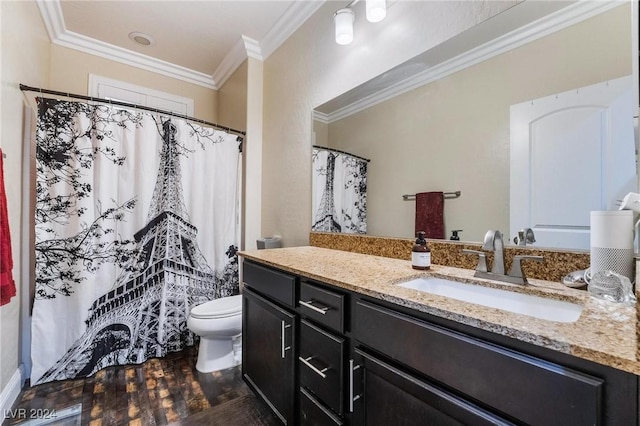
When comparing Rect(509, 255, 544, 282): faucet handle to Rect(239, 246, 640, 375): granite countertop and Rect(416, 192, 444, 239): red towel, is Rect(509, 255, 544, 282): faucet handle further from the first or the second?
Rect(416, 192, 444, 239): red towel

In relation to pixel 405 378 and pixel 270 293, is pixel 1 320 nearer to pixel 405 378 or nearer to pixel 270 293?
pixel 270 293

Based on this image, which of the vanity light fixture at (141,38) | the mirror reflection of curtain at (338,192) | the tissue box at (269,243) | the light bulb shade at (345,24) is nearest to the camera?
the light bulb shade at (345,24)

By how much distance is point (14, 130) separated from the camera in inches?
65.2

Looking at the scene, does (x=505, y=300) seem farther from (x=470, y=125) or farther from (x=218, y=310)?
(x=218, y=310)

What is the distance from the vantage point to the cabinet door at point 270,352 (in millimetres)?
1225

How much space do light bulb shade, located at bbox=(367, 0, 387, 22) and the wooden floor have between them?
6.55 ft

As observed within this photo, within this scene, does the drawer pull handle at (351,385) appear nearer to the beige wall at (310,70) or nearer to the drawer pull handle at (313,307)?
the drawer pull handle at (313,307)

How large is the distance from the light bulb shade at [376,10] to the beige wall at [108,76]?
2.29m

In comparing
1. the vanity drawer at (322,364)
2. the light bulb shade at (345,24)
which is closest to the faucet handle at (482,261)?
the vanity drawer at (322,364)

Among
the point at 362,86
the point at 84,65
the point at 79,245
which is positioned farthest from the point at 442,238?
the point at 84,65

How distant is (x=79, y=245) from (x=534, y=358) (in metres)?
2.36

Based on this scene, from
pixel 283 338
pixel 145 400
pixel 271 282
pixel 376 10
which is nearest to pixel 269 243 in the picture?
pixel 271 282

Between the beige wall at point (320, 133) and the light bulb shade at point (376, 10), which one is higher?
the light bulb shade at point (376, 10)

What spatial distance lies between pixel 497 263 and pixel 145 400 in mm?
1948
